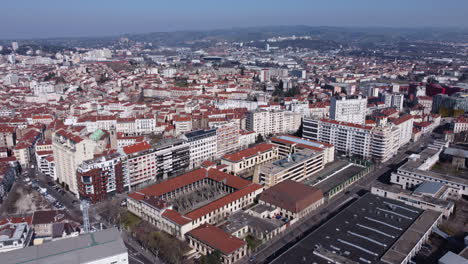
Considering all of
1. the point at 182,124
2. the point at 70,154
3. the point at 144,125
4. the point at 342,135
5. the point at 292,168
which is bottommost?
the point at 292,168

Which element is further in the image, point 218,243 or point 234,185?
point 234,185

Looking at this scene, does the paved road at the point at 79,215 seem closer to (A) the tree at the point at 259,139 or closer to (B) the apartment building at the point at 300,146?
(B) the apartment building at the point at 300,146

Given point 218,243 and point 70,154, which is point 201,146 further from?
point 218,243

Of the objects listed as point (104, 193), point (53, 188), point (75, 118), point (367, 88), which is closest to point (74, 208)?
point (104, 193)

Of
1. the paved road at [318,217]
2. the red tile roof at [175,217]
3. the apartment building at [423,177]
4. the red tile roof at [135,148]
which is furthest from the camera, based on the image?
the red tile roof at [135,148]

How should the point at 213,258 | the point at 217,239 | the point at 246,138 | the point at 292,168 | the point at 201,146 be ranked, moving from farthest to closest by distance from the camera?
the point at 246,138, the point at 201,146, the point at 292,168, the point at 217,239, the point at 213,258

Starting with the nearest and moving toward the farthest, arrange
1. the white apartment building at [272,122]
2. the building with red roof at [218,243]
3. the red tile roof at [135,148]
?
1. the building with red roof at [218,243]
2. the red tile roof at [135,148]
3. the white apartment building at [272,122]

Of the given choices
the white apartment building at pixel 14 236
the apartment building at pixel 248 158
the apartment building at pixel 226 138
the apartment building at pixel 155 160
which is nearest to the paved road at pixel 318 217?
the apartment building at pixel 248 158

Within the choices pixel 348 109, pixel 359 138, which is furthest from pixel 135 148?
pixel 348 109
